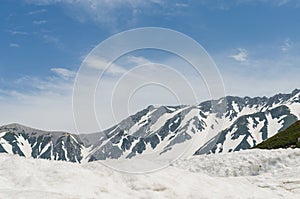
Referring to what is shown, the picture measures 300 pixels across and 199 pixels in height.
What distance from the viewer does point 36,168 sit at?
1116 centimetres

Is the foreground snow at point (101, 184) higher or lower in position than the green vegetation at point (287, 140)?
lower

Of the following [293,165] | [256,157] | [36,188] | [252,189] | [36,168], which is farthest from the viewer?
[256,157]

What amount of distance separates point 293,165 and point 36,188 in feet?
47.5

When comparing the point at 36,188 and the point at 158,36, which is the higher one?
the point at 158,36

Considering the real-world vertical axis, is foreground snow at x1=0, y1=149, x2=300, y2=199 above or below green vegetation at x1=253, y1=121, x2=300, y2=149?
below

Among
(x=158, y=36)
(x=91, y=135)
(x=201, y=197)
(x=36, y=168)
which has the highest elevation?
(x=158, y=36)

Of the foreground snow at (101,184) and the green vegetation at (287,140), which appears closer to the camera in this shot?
the foreground snow at (101,184)

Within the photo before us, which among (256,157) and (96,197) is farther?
(256,157)

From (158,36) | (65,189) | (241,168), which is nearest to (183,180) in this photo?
(65,189)

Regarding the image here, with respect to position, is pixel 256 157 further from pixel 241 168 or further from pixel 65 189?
pixel 65 189

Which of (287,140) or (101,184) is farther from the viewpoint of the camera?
(287,140)

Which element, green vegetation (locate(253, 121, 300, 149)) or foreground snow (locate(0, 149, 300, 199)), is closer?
foreground snow (locate(0, 149, 300, 199))

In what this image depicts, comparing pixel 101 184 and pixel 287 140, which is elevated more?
pixel 287 140

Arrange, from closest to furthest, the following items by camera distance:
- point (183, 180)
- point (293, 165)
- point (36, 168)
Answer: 1. point (36, 168)
2. point (183, 180)
3. point (293, 165)
